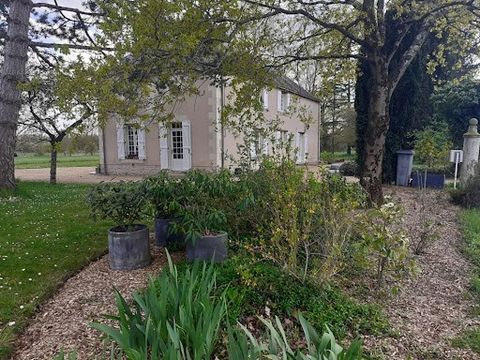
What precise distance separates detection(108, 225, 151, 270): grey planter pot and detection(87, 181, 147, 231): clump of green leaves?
183mm

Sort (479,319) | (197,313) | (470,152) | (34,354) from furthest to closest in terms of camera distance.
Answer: (470,152) → (479,319) → (34,354) → (197,313)

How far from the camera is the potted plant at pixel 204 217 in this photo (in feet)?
11.7

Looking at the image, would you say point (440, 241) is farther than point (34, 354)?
Yes

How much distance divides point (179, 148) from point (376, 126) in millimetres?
9998

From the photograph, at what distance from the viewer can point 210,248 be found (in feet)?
11.8

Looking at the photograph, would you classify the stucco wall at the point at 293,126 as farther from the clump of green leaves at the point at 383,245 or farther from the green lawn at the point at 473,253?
the clump of green leaves at the point at 383,245

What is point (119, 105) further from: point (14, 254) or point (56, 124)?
point (56, 124)

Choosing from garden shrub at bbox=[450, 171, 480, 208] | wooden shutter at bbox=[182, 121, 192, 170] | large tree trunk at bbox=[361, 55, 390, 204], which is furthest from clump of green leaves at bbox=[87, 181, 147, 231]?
wooden shutter at bbox=[182, 121, 192, 170]

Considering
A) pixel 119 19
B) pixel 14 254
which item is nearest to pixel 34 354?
pixel 14 254

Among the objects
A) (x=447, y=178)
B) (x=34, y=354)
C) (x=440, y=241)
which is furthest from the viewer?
(x=447, y=178)

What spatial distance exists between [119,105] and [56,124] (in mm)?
9172

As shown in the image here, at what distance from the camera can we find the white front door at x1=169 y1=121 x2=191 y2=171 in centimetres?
1491

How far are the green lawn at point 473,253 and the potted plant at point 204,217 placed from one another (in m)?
2.17

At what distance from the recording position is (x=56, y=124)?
1224 centimetres
